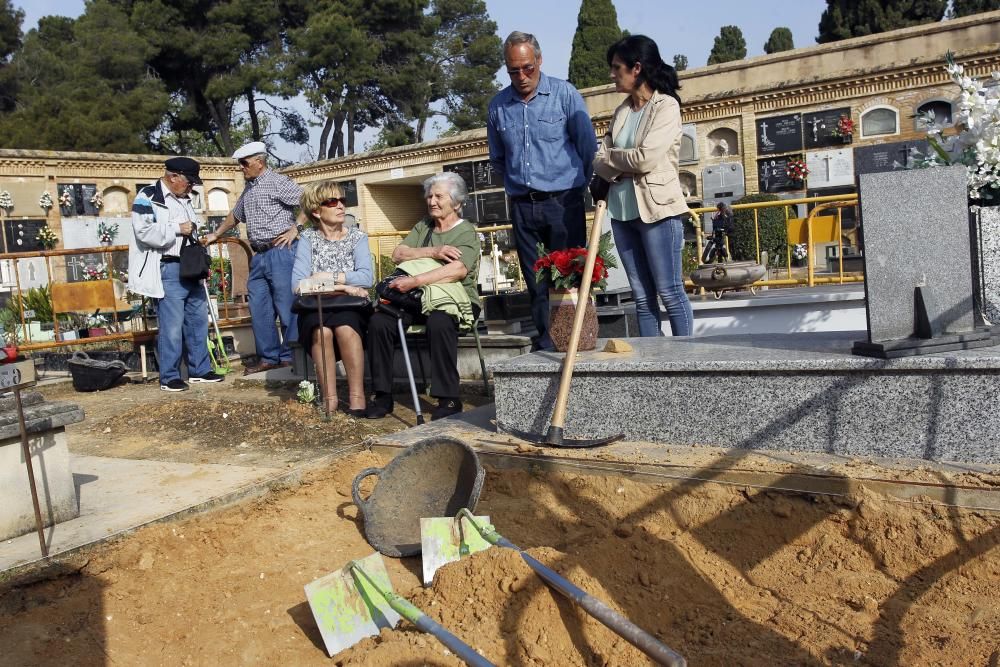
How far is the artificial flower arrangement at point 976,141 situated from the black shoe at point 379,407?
325 centimetres

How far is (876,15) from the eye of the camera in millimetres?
33031

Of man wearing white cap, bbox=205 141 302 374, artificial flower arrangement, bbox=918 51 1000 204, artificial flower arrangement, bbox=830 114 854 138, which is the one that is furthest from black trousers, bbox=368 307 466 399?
artificial flower arrangement, bbox=830 114 854 138

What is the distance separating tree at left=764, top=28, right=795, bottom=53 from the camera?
4153 centimetres

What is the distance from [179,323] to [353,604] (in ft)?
16.1

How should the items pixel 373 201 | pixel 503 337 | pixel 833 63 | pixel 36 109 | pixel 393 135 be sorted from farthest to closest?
1. pixel 393 135
2. pixel 36 109
3. pixel 373 201
4. pixel 833 63
5. pixel 503 337

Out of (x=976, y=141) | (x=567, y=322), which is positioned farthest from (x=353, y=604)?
(x=976, y=141)

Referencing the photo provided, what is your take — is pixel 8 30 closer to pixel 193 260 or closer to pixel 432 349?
pixel 193 260

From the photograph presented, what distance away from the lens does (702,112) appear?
2038cm

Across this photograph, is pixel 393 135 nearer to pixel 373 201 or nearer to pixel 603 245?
pixel 373 201

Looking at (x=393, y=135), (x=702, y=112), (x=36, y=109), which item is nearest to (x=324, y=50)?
(x=393, y=135)

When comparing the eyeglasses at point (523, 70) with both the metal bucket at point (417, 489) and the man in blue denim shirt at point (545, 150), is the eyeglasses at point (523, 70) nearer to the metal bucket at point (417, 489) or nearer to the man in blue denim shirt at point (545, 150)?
the man in blue denim shirt at point (545, 150)

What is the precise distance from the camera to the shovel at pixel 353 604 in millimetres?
2824

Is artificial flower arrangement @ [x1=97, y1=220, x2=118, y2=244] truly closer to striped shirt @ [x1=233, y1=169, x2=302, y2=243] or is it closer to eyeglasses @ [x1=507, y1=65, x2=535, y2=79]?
striped shirt @ [x1=233, y1=169, x2=302, y2=243]

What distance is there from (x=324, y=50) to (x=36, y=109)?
35.2 ft
